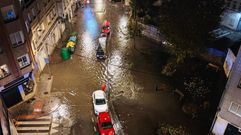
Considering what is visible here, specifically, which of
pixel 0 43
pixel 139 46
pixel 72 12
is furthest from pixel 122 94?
pixel 72 12

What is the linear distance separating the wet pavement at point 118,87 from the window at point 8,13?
13.8 meters

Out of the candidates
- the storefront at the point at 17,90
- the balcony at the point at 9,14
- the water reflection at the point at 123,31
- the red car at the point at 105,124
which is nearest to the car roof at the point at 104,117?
the red car at the point at 105,124

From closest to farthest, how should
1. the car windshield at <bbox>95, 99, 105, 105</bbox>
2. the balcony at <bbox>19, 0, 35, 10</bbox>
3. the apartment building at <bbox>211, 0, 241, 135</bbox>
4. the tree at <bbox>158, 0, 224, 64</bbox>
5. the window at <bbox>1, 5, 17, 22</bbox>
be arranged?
1. the apartment building at <bbox>211, 0, 241, 135</bbox>
2. the window at <bbox>1, 5, 17, 22</bbox>
3. the balcony at <bbox>19, 0, 35, 10</bbox>
4. the car windshield at <bbox>95, 99, 105, 105</bbox>
5. the tree at <bbox>158, 0, 224, 64</bbox>

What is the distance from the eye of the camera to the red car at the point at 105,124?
3153 centimetres

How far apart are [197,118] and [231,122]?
269 inches

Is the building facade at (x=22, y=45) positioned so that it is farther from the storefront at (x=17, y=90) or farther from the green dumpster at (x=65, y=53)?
the green dumpster at (x=65, y=53)

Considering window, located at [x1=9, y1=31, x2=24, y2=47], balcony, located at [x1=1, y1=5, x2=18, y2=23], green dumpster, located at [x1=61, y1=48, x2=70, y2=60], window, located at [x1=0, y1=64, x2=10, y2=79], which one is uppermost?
balcony, located at [x1=1, y1=5, x2=18, y2=23]

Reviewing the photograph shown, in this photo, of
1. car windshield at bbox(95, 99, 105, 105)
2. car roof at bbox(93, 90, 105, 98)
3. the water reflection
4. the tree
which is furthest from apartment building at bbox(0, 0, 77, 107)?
the tree

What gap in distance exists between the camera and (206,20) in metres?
38.0

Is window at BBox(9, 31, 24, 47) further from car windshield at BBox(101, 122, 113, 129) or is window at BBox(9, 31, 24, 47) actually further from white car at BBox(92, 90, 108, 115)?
car windshield at BBox(101, 122, 113, 129)

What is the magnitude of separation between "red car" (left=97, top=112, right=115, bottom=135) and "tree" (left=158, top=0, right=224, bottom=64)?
17.3 m

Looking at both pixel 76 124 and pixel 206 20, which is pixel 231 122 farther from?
pixel 76 124

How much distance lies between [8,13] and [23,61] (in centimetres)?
722

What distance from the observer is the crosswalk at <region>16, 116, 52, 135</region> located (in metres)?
32.6
